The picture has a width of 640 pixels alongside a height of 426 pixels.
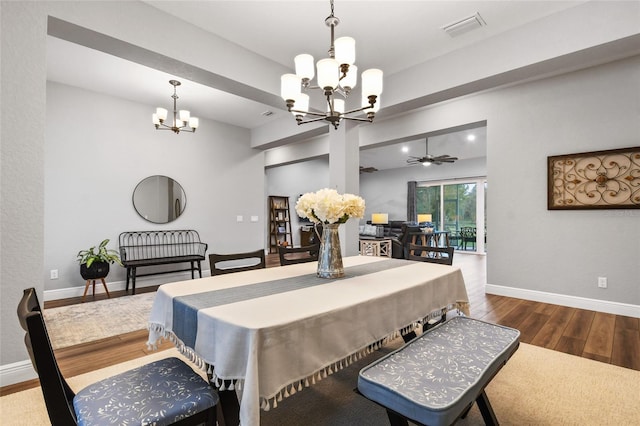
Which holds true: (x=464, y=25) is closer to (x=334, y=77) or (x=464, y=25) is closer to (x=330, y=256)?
(x=334, y=77)

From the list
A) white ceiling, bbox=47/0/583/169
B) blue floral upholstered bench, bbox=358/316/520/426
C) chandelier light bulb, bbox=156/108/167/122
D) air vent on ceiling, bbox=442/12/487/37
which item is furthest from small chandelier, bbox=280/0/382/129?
chandelier light bulb, bbox=156/108/167/122

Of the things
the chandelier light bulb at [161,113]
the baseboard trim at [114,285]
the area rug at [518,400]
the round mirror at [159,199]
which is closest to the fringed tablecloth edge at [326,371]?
the area rug at [518,400]

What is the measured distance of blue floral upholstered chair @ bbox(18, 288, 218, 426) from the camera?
87 cm

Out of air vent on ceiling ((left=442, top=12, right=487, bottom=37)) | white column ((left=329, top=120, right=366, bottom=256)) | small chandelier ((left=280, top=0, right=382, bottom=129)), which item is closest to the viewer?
small chandelier ((left=280, top=0, right=382, bottom=129))

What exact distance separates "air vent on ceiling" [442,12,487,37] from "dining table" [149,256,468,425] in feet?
7.88

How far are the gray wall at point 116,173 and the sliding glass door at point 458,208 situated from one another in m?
6.78

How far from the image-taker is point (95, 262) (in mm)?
4059

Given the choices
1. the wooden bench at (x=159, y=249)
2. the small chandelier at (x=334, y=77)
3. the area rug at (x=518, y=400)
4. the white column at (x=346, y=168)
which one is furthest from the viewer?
the wooden bench at (x=159, y=249)

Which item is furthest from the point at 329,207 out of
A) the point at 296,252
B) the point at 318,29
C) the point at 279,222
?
the point at 279,222

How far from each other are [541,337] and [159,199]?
546cm

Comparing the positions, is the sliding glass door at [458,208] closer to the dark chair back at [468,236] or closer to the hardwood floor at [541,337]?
the dark chair back at [468,236]

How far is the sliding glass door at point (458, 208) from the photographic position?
9297 millimetres

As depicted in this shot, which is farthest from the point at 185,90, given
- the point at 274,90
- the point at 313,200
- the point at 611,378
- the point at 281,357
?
the point at 611,378

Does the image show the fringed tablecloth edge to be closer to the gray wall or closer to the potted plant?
the potted plant
